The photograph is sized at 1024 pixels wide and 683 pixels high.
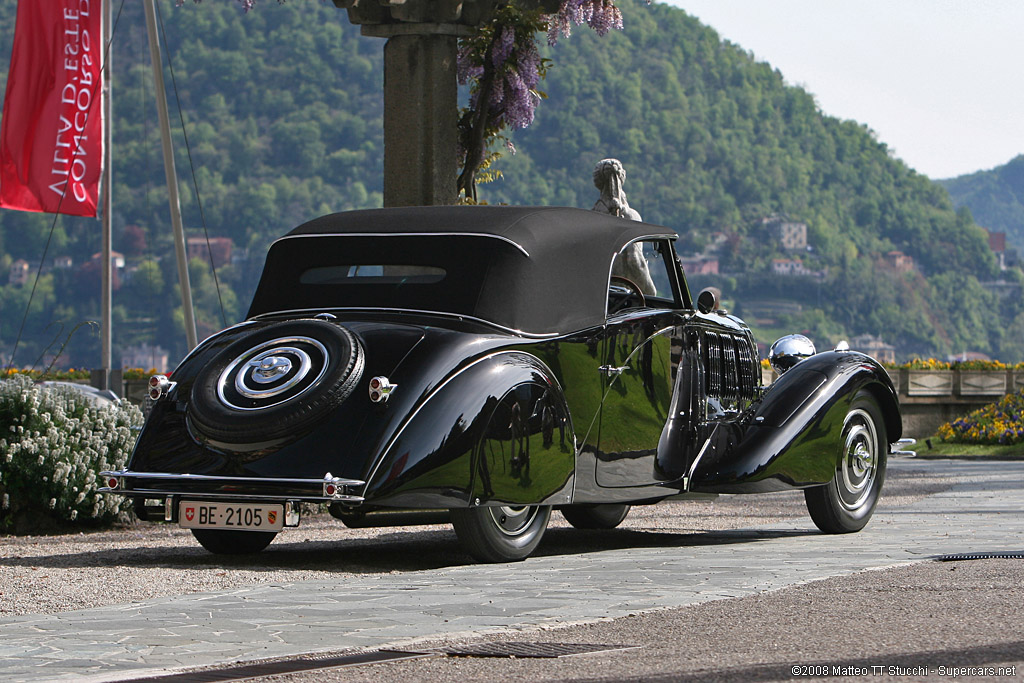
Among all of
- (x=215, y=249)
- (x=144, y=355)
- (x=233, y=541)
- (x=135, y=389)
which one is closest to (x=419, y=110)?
(x=233, y=541)

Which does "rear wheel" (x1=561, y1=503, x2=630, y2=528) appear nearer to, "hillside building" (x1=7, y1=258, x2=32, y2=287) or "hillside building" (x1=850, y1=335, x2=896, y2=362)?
"hillside building" (x1=7, y1=258, x2=32, y2=287)

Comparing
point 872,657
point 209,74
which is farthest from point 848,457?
point 209,74

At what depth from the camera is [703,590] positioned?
697 centimetres

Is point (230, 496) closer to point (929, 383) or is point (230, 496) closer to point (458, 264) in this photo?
point (458, 264)

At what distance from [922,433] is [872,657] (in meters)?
26.8

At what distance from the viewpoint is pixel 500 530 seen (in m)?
8.29

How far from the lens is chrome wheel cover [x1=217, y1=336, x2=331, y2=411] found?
25.7 ft

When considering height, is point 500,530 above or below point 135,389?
above

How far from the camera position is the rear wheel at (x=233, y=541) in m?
8.84

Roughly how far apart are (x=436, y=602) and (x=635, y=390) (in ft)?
8.88

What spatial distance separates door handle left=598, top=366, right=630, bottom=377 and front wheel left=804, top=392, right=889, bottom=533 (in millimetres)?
1744

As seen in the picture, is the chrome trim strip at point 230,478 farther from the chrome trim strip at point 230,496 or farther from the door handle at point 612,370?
the door handle at point 612,370

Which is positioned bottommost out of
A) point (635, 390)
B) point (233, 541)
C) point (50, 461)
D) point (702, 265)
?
point (233, 541)

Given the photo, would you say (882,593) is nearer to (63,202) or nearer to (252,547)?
(252,547)
